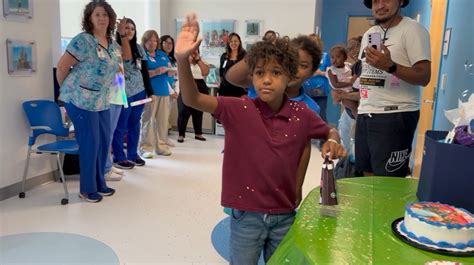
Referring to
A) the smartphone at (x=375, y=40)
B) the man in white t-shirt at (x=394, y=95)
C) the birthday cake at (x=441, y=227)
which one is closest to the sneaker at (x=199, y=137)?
the man in white t-shirt at (x=394, y=95)

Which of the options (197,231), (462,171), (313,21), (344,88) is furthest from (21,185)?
(313,21)

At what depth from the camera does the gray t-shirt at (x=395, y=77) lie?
173 centimetres

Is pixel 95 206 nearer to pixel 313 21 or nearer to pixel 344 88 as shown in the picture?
pixel 344 88

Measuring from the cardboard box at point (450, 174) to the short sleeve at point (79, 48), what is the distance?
255cm

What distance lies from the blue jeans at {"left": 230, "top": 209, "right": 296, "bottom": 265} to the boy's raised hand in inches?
22.0

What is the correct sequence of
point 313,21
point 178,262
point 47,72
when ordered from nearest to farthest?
point 178,262
point 47,72
point 313,21

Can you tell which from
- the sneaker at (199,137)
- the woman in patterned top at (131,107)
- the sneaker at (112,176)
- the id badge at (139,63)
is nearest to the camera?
the sneaker at (112,176)

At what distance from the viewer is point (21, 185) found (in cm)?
330

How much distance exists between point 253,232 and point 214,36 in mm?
5403

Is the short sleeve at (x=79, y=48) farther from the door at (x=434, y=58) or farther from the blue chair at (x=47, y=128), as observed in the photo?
the door at (x=434, y=58)

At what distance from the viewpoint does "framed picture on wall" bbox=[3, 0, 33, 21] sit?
2.99 m

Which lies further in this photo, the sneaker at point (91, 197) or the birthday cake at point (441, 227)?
the sneaker at point (91, 197)

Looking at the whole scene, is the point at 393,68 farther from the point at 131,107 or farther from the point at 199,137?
the point at 199,137

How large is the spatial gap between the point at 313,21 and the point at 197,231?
4.29m
